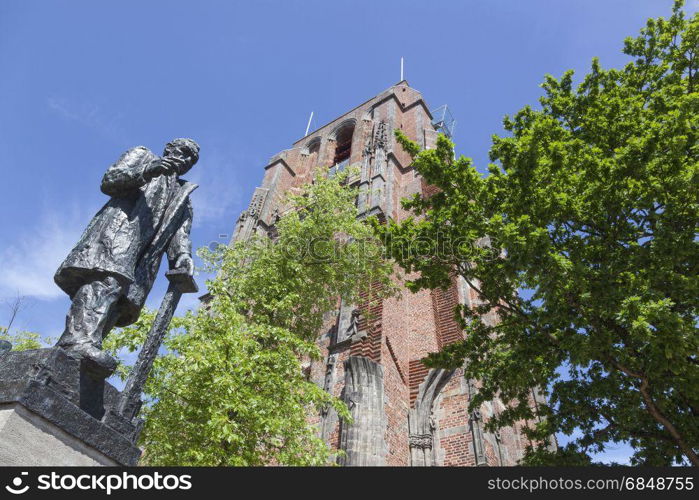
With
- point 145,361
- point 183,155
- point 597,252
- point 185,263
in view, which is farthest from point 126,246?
point 597,252

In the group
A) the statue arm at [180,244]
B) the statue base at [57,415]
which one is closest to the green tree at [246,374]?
the statue arm at [180,244]

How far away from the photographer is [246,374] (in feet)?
25.3

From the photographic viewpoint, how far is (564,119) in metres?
9.11

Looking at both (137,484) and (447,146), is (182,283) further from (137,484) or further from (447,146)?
(447,146)

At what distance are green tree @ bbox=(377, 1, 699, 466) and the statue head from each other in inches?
162

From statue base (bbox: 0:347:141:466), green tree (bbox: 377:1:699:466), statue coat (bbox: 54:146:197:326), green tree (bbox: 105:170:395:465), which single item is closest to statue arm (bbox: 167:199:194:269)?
statue coat (bbox: 54:146:197:326)

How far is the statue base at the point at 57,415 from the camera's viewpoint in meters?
2.35

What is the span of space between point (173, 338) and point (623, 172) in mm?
8129

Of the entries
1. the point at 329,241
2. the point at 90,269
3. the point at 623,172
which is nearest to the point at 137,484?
the point at 90,269

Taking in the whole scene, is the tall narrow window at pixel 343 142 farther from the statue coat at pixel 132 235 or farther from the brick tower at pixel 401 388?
the statue coat at pixel 132 235

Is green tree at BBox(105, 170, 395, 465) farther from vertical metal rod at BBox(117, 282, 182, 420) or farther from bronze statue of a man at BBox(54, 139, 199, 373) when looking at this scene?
bronze statue of a man at BBox(54, 139, 199, 373)

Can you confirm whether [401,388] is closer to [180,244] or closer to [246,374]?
[246,374]

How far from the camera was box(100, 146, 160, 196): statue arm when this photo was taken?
3.61 meters

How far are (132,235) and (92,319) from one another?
784mm
